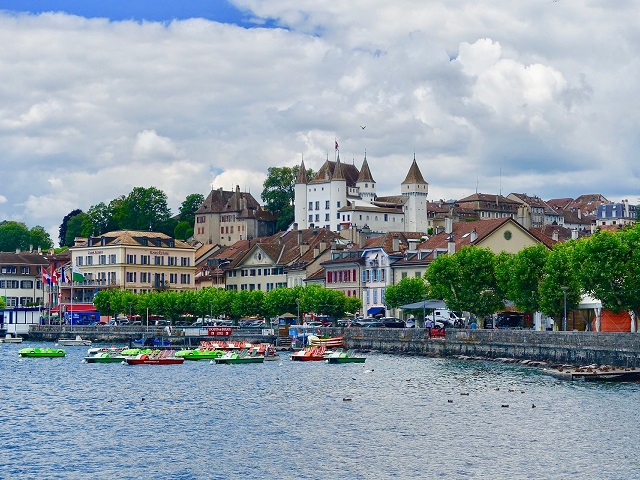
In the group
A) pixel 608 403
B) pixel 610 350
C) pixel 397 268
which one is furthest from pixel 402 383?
pixel 397 268

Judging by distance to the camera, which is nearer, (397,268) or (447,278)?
(447,278)

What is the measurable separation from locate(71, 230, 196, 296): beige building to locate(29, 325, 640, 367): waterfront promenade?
19951 mm

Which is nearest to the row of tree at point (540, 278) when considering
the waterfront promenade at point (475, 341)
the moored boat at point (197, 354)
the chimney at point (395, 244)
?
the waterfront promenade at point (475, 341)

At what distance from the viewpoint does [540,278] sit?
88.2m

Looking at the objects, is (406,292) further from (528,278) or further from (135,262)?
(135,262)

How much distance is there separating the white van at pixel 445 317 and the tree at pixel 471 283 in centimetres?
783

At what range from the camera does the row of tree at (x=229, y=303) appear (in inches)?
4715

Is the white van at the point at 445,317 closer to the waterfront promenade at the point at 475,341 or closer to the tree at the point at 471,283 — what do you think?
the waterfront promenade at the point at 475,341

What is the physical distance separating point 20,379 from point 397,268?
51.3m

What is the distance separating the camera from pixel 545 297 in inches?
3307

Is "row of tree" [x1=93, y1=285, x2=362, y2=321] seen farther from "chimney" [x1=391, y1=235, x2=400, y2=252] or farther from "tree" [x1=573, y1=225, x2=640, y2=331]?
"tree" [x1=573, y1=225, x2=640, y2=331]

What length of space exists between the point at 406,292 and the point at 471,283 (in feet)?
48.6

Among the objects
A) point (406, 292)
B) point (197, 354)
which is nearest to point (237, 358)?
point (197, 354)

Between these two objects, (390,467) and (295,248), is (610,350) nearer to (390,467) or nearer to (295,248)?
(390,467)
